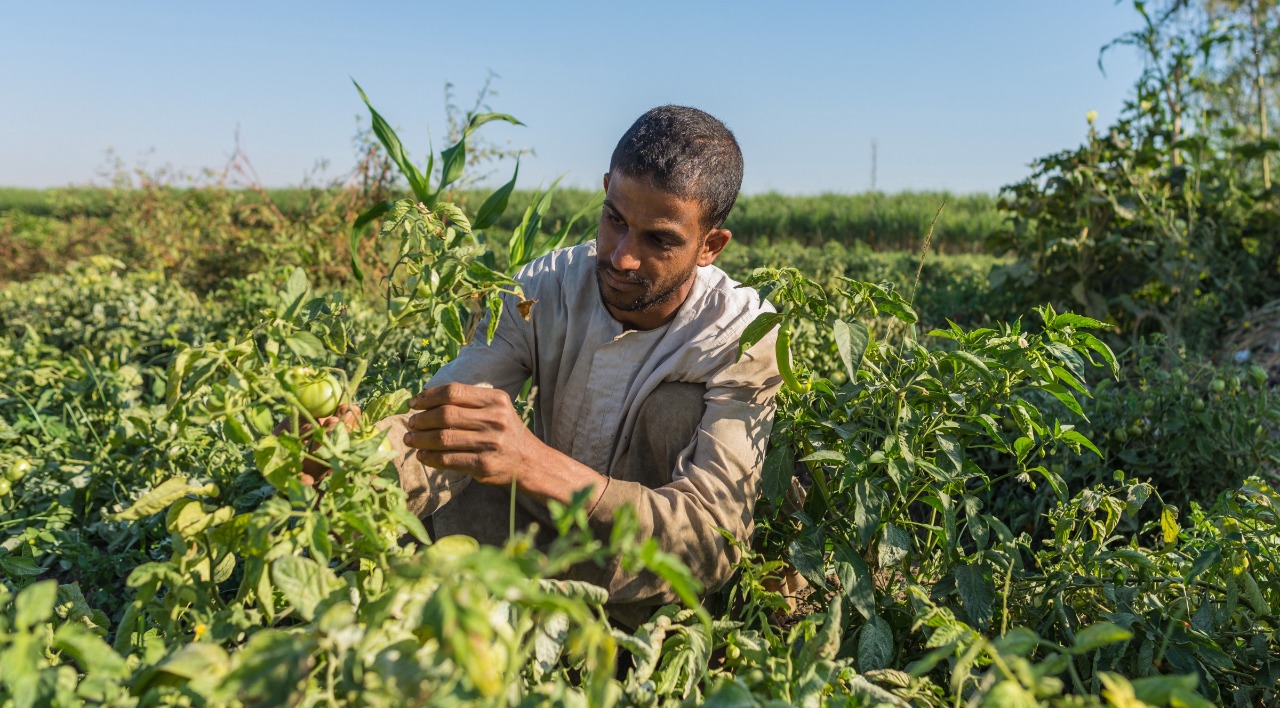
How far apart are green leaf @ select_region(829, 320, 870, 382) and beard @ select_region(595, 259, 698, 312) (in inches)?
20.8

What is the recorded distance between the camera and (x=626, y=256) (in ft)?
5.89

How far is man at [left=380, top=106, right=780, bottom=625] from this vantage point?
62.8 inches

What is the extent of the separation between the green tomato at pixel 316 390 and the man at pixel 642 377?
0.27 metres

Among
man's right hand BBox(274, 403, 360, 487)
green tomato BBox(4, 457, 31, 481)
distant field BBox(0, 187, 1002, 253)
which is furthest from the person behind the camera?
distant field BBox(0, 187, 1002, 253)

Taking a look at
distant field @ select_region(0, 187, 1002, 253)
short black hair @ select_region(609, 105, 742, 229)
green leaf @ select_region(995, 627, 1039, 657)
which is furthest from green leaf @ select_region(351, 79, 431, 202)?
distant field @ select_region(0, 187, 1002, 253)

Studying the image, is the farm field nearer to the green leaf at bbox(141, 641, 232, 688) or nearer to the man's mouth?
the green leaf at bbox(141, 641, 232, 688)

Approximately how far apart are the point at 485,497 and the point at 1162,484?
6.67 ft

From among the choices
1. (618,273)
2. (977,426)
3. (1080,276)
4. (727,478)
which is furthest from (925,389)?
(1080,276)

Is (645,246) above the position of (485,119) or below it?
below

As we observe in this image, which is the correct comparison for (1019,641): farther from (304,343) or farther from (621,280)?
(621,280)

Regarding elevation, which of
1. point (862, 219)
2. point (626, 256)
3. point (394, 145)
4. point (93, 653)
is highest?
point (862, 219)

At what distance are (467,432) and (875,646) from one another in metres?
0.73

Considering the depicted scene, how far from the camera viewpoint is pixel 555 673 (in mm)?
1129

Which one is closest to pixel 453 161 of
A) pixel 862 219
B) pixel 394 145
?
pixel 394 145
